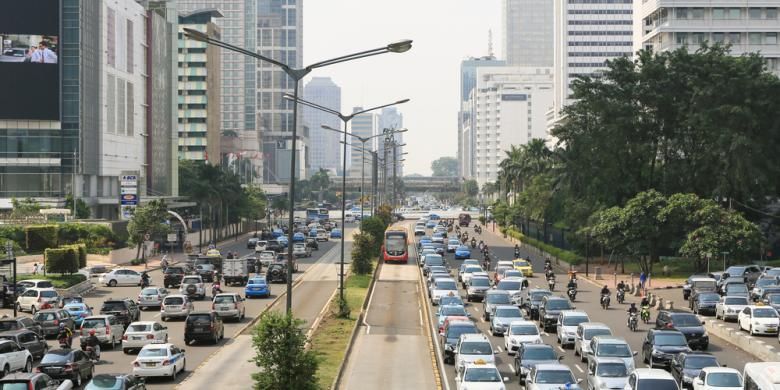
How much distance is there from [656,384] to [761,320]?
19.0 metres

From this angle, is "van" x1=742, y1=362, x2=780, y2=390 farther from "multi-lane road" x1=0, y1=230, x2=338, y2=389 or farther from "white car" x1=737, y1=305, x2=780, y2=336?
"white car" x1=737, y1=305, x2=780, y2=336

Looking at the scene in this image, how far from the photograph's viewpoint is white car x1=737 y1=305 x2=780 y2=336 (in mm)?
45219

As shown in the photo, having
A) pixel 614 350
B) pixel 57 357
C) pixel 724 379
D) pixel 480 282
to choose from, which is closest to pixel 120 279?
pixel 480 282

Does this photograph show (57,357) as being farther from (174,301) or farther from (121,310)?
(174,301)

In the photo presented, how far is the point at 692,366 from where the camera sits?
32.7 metres

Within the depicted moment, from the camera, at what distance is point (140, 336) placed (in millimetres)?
40938

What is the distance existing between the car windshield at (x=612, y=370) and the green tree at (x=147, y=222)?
6749cm

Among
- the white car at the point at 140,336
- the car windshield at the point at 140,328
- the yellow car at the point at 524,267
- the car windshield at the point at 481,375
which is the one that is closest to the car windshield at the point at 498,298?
the white car at the point at 140,336

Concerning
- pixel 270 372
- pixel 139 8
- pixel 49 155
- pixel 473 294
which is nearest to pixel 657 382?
pixel 270 372

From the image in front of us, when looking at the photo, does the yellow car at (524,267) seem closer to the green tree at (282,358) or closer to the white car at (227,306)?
the white car at (227,306)

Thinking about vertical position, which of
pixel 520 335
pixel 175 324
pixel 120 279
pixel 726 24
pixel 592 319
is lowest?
pixel 175 324

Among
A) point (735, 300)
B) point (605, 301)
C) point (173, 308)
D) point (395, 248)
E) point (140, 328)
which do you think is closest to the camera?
point (140, 328)

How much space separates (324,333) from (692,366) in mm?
18112

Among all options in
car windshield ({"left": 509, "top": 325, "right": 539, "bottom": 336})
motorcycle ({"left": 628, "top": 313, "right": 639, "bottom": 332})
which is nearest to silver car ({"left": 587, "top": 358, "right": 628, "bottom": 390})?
car windshield ({"left": 509, "top": 325, "right": 539, "bottom": 336})
